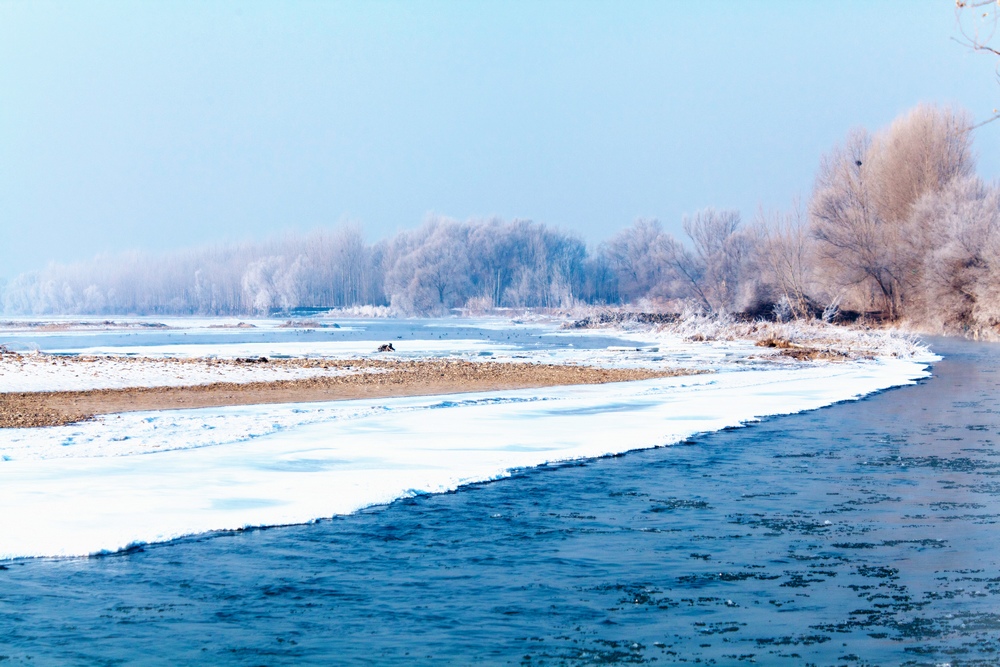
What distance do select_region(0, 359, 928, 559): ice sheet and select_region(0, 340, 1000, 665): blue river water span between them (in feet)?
1.58

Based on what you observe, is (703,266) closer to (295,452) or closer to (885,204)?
(885,204)

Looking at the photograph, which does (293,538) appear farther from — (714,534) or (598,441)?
(598,441)

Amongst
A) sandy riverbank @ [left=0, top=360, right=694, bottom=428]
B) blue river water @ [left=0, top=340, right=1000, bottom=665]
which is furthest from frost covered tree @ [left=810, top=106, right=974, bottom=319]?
blue river water @ [left=0, top=340, right=1000, bottom=665]

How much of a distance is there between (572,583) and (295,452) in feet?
19.0

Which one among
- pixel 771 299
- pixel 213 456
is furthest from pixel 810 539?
pixel 771 299

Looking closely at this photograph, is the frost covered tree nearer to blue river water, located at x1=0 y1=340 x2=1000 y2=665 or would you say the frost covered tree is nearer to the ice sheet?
the ice sheet

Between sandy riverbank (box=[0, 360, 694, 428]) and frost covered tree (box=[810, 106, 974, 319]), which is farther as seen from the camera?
frost covered tree (box=[810, 106, 974, 319])

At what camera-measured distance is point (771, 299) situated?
2085 inches

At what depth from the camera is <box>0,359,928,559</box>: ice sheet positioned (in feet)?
26.0

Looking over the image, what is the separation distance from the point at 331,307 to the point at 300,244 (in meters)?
21.1

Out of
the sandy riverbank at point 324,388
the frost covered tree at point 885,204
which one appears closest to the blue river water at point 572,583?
the sandy riverbank at point 324,388

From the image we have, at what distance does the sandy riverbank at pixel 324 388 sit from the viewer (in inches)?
623

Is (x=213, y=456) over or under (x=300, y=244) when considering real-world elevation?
under

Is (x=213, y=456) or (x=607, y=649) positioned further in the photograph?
(x=213, y=456)
